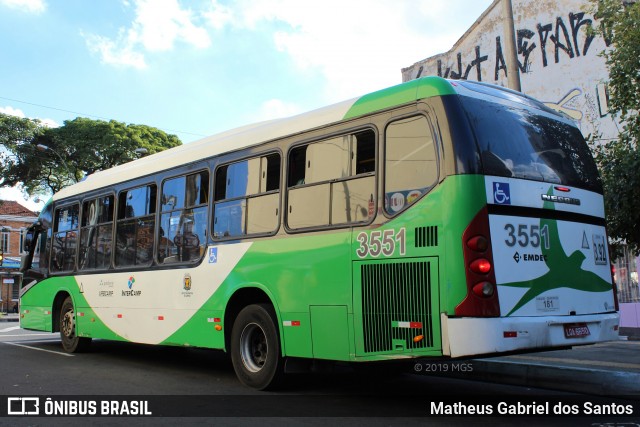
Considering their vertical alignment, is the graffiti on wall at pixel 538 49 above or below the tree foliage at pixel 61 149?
below

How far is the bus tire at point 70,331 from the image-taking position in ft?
38.1

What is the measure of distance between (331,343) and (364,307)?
624mm

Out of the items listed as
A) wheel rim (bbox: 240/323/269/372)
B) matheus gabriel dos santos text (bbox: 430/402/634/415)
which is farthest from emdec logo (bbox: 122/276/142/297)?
matheus gabriel dos santos text (bbox: 430/402/634/415)

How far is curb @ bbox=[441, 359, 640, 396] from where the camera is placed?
704cm

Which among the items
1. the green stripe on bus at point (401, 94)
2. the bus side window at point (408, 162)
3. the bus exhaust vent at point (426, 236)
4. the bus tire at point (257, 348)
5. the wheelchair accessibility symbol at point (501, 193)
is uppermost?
the green stripe on bus at point (401, 94)

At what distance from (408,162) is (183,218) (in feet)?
13.6

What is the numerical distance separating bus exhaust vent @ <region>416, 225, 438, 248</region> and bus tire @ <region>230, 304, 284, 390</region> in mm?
2287

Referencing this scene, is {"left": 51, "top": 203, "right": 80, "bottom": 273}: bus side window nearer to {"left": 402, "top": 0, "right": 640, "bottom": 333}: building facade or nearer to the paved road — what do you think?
the paved road

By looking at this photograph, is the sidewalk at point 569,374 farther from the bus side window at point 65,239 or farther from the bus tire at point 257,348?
the bus side window at point 65,239

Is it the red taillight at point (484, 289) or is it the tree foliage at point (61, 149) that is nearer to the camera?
the red taillight at point (484, 289)

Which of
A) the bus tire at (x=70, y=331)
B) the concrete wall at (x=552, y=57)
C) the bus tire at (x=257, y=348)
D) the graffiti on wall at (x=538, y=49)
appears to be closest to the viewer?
the bus tire at (x=257, y=348)

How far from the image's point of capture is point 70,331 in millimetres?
11719

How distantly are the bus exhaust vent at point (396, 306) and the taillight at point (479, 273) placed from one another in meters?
0.37

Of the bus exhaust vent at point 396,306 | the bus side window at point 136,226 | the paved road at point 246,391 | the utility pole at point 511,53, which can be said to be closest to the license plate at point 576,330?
the paved road at point 246,391
